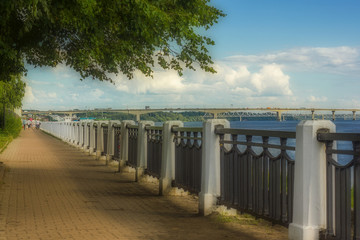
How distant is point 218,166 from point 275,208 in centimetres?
188

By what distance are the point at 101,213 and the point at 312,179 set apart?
4.05 metres

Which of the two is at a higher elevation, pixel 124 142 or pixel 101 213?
pixel 124 142

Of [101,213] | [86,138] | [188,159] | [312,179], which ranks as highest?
[312,179]

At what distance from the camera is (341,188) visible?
213 inches

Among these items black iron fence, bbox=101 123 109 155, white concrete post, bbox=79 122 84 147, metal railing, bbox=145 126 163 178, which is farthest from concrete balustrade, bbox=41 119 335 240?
white concrete post, bbox=79 122 84 147

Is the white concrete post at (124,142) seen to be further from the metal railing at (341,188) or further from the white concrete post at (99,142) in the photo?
the metal railing at (341,188)

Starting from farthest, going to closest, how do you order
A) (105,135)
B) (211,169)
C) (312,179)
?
(105,135), (211,169), (312,179)

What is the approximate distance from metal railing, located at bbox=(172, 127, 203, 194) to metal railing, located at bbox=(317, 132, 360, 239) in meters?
3.69

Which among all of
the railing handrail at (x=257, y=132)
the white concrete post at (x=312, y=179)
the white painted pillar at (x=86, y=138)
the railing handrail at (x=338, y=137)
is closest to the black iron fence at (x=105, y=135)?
the white painted pillar at (x=86, y=138)

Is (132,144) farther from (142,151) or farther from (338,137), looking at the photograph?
(338,137)

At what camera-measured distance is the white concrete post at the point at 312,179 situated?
18.9 ft

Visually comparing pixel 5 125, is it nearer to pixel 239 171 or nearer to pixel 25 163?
pixel 25 163

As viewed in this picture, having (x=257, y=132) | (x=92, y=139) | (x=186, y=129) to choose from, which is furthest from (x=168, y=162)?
(x=92, y=139)

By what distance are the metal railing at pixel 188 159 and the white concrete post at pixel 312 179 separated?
3427mm
